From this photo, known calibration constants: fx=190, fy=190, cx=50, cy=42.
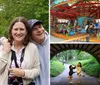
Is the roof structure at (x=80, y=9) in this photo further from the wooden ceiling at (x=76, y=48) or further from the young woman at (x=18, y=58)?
the young woman at (x=18, y=58)

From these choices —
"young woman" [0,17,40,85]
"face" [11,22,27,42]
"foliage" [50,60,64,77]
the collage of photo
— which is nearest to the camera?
"young woman" [0,17,40,85]

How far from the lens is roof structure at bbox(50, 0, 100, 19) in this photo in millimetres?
1487

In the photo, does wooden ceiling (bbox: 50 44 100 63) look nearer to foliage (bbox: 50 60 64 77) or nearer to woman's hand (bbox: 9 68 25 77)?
foliage (bbox: 50 60 64 77)

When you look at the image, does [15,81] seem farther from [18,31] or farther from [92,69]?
[92,69]

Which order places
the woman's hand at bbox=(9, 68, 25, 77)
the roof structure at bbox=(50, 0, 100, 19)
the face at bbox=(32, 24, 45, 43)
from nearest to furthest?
1. the woman's hand at bbox=(9, 68, 25, 77)
2. the face at bbox=(32, 24, 45, 43)
3. the roof structure at bbox=(50, 0, 100, 19)

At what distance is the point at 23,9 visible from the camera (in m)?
1.55

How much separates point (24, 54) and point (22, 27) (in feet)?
0.53

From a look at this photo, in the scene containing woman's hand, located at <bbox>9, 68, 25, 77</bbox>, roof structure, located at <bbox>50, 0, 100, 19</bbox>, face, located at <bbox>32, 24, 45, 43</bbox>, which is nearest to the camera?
woman's hand, located at <bbox>9, 68, 25, 77</bbox>

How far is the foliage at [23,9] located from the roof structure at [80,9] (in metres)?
0.09

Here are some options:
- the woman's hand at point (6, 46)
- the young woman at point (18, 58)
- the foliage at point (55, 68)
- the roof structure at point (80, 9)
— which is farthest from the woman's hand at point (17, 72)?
the roof structure at point (80, 9)

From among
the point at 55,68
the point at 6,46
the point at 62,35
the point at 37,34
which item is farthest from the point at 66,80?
the point at 6,46

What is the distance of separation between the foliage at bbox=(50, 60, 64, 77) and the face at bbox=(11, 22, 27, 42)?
0.51 metres

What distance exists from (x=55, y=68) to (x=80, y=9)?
1.69ft

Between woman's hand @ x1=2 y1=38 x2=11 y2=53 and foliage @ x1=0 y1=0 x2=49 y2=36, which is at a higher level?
foliage @ x1=0 y1=0 x2=49 y2=36
